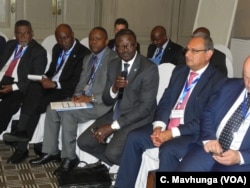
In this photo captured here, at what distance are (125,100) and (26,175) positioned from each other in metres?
1.16

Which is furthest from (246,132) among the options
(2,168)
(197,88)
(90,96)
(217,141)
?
(2,168)

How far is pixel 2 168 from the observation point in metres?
3.85

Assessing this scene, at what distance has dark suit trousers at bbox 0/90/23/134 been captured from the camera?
13.7 ft

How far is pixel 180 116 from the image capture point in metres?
3.13

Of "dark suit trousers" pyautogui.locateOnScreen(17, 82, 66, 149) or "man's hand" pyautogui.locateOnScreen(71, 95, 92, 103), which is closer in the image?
"man's hand" pyautogui.locateOnScreen(71, 95, 92, 103)

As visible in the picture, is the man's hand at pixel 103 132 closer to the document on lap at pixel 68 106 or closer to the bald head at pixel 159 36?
the document on lap at pixel 68 106

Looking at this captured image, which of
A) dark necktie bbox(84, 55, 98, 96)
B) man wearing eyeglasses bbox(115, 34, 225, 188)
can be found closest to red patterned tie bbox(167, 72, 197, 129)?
man wearing eyeglasses bbox(115, 34, 225, 188)

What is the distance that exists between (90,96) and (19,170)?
953mm

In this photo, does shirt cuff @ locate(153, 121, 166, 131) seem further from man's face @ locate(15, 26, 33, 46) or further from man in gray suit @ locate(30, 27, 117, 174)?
man's face @ locate(15, 26, 33, 46)

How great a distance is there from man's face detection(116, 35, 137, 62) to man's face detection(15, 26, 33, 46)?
146 centimetres

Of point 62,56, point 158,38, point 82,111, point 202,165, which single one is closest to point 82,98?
point 82,111

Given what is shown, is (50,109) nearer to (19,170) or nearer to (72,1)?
(19,170)

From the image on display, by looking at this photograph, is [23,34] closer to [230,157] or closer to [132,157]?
[132,157]

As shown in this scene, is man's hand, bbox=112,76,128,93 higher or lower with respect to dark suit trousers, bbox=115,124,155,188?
higher
